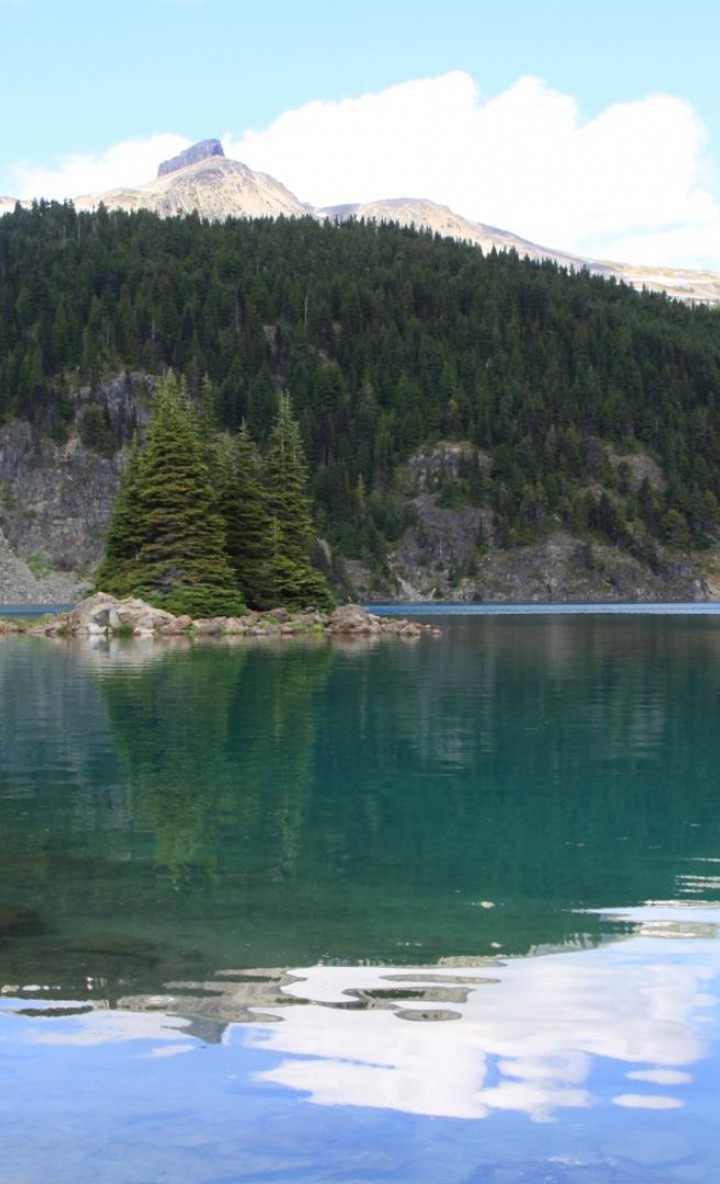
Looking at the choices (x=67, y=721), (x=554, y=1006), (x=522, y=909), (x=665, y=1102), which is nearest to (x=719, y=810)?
(x=522, y=909)

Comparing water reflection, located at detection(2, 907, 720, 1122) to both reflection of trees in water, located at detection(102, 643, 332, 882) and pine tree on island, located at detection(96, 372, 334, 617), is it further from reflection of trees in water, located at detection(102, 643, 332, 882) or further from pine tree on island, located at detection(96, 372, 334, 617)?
pine tree on island, located at detection(96, 372, 334, 617)

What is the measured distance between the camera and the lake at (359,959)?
26.5 ft

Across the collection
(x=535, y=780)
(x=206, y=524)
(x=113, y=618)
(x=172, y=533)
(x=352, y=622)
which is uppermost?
(x=206, y=524)

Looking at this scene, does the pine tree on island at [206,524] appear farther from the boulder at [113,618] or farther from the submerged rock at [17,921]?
the submerged rock at [17,921]

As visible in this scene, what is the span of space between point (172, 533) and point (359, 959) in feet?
253

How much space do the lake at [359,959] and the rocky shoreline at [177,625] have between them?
5256 cm

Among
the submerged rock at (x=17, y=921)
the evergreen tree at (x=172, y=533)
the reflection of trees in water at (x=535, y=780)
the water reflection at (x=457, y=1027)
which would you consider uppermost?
the evergreen tree at (x=172, y=533)

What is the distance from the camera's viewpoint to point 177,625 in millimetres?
82875

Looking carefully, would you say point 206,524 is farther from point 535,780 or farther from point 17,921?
point 17,921

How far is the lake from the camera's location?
8.06 meters

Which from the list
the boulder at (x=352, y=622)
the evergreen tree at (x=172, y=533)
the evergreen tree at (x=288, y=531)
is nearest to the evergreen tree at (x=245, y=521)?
the evergreen tree at (x=288, y=531)

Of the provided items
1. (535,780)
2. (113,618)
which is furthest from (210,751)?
(113,618)

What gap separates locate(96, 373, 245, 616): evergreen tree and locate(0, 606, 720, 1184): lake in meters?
57.7

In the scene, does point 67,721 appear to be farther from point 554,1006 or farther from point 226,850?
point 554,1006
